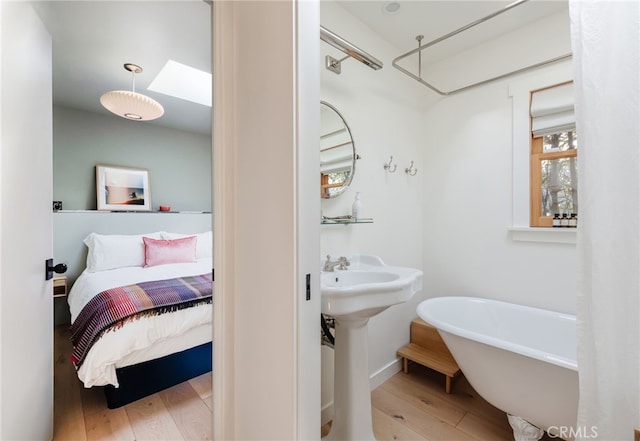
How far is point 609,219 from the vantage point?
0.79 m

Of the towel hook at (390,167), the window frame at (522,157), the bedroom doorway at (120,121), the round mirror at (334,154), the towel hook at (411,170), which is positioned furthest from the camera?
the towel hook at (411,170)

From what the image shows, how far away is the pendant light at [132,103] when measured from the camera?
1.74 metres

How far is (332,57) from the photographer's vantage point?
168 centimetres

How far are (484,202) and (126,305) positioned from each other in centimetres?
262

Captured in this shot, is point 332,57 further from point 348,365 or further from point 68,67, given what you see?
point 348,365

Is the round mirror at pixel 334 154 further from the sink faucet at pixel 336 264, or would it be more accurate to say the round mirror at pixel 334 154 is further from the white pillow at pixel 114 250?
the white pillow at pixel 114 250

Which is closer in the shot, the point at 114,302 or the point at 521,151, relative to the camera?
the point at 114,302

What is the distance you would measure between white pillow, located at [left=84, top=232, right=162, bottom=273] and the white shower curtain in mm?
2526

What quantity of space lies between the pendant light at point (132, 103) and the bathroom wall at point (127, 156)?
0.33 feet

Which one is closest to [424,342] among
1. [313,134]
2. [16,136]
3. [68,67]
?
[313,134]

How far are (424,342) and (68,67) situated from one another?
302 cm

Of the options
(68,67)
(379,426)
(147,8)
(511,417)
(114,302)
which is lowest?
(379,426)

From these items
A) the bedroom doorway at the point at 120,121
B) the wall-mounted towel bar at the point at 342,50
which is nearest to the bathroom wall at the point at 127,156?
the bedroom doorway at the point at 120,121

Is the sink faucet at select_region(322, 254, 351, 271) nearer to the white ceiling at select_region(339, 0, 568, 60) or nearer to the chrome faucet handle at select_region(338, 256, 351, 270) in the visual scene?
the chrome faucet handle at select_region(338, 256, 351, 270)
